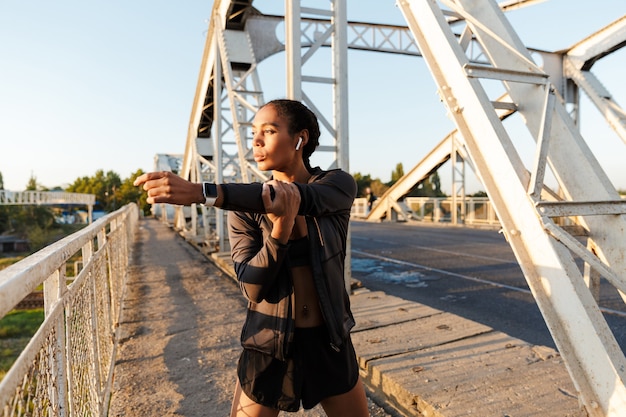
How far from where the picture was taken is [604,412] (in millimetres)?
1917

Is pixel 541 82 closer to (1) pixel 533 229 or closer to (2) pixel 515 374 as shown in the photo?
(1) pixel 533 229

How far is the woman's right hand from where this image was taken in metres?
1.17

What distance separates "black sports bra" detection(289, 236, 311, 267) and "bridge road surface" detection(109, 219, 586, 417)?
1580 mm

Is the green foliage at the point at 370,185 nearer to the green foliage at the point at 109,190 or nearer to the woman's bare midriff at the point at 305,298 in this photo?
the green foliage at the point at 109,190

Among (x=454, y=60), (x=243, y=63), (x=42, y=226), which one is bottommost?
(x=42, y=226)

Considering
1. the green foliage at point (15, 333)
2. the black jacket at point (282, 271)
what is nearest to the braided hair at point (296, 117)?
the black jacket at point (282, 271)

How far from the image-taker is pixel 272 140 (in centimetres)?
160

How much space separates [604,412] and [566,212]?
948 mm

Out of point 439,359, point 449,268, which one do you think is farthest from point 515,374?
point 449,268

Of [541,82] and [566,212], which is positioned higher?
[541,82]

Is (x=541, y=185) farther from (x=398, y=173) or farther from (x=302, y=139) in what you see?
(x=398, y=173)

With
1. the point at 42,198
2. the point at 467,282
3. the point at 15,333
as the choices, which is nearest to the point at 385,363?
the point at 467,282

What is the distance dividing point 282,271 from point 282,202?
18.2 inches

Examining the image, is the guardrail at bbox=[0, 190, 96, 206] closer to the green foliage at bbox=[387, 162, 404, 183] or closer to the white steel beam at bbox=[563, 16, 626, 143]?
the white steel beam at bbox=[563, 16, 626, 143]
